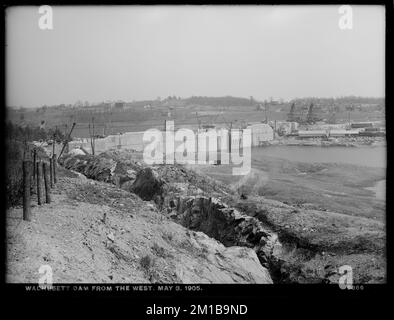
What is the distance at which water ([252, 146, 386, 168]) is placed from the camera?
15.7ft

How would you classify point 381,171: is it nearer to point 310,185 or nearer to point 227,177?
point 310,185

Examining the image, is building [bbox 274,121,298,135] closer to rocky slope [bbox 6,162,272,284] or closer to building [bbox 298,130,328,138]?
building [bbox 298,130,328,138]

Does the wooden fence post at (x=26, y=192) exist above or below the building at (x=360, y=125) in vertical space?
below

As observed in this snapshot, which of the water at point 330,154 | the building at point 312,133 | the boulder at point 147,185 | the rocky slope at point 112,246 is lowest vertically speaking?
the rocky slope at point 112,246

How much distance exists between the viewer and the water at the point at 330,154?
A: 15.7ft

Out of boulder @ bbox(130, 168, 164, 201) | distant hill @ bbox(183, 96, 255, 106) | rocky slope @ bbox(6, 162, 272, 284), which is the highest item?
distant hill @ bbox(183, 96, 255, 106)

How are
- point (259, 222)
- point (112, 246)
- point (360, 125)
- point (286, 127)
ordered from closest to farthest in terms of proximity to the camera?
point (112, 246) < point (360, 125) < point (286, 127) < point (259, 222)

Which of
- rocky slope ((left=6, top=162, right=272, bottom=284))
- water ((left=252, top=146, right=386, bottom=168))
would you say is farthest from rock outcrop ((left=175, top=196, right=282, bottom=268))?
water ((left=252, top=146, right=386, bottom=168))

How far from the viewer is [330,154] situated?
16.6 feet

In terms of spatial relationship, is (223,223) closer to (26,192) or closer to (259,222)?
(259,222)

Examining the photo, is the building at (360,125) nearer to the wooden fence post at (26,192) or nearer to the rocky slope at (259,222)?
the rocky slope at (259,222)

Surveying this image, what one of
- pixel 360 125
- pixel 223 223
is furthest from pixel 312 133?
pixel 223 223

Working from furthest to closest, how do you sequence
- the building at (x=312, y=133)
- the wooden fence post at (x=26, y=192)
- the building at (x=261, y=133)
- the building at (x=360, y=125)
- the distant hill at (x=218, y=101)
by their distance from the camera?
the building at (x=312, y=133) < the building at (x=261, y=133) < the distant hill at (x=218, y=101) < the building at (x=360, y=125) < the wooden fence post at (x=26, y=192)

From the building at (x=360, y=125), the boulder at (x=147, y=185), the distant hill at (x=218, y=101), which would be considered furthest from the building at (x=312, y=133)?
the boulder at (x=147, y=185)
